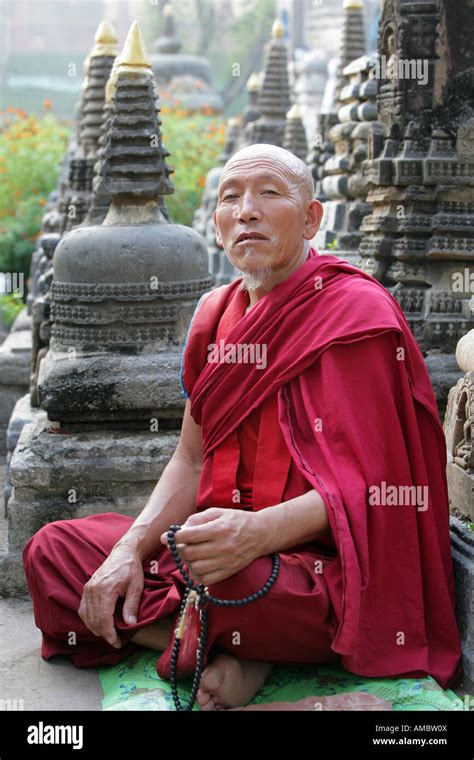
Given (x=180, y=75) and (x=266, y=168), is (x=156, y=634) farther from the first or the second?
(x=180, y=75)

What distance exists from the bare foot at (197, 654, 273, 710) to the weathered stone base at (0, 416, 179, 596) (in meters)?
1.29

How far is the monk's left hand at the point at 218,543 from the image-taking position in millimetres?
2975

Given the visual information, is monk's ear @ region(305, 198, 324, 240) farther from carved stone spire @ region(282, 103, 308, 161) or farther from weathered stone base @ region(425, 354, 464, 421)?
carved stone spire @ region(282, 103, 308, 161)

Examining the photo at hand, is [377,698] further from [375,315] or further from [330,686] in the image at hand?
[375,315]

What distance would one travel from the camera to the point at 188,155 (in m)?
16.1

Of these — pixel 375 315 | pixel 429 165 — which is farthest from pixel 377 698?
pixel 429 165

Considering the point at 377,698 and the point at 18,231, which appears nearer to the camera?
the point at 377,698

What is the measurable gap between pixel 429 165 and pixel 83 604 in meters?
2.92

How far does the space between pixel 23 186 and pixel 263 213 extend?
1165 centimetres

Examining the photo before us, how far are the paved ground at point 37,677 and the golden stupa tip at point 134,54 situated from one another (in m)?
2.35

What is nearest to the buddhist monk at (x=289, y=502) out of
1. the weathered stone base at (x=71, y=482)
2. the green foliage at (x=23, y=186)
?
the weathered stone base at (x=71, y=482)

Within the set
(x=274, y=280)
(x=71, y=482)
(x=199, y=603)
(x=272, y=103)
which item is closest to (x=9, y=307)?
(x=272, y=103)

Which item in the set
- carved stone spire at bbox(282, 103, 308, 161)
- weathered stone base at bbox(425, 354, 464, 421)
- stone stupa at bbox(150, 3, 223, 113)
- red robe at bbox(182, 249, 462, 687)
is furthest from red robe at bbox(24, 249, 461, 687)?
stone stupa at bbox(150, 3, 223, 113)
